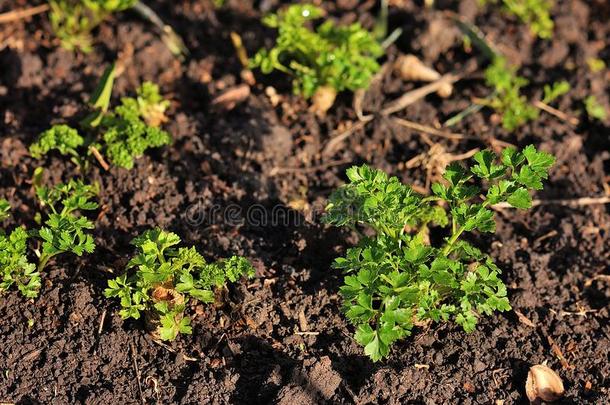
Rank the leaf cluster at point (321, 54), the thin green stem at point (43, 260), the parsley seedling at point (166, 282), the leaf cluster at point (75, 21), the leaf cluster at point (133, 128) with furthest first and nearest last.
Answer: the leaf cluster at point (75, 21), the leaf cluster at point (321, 54), the leaf cluster at point (133, 128), the thin green stem at point (43, 260), the parsley seedling at point (166, 282)

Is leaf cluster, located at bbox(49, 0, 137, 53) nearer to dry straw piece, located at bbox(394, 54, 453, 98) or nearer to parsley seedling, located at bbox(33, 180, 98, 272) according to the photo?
parsley seedling, located at bbox(33, 180, 98, 272)

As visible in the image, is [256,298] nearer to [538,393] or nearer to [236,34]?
[538,393]

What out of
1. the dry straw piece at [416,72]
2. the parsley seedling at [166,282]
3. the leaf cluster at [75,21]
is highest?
the leaf cluster at [75,21]

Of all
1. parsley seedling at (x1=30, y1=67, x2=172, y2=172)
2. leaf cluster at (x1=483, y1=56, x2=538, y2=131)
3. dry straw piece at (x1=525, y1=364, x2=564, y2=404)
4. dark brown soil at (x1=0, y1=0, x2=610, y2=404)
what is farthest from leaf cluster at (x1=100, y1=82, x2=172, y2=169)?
dry straw piece at (x1=525, y1=364, x2=564, y2=404)

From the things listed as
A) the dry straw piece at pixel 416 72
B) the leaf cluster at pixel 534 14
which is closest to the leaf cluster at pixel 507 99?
the dry straw piece at pixel 416 72

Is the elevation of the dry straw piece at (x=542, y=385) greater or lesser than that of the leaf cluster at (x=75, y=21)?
lesser

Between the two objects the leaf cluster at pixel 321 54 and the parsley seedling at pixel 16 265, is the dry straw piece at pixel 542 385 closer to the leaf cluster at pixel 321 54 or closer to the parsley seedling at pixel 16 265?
the leaf cluster at pixel 321 54

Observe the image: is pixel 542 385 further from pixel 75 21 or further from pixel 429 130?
pixel 75 21

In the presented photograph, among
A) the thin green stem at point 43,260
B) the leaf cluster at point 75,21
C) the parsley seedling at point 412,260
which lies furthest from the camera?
the leaf cluster at point 75,21

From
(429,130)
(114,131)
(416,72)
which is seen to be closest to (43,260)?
A: (114,131)
